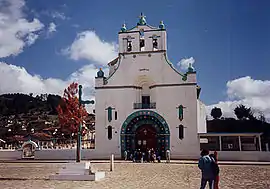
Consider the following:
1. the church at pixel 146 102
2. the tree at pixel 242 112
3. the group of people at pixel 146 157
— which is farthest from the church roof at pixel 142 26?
the tree at pixel 242 112

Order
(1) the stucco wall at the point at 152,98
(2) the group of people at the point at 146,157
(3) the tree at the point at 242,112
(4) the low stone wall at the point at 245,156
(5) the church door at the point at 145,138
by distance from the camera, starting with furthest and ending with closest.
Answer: (3) the tree at the point at 242,112 < (5) the church door at the point at 145,138 < (1) the stucco wall at the point at 152,98 < (4) the low stone wall at the point at 245,156 < (2) the group of people at the point at 146,157

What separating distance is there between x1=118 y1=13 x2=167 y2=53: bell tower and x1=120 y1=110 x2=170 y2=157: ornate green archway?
19.7ft

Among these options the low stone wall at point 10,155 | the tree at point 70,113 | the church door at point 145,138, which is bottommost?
the low stone wall at point 10,155

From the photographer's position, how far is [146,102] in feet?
102

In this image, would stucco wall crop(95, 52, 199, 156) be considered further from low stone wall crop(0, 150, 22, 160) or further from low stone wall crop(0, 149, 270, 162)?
low stone wall crop(0, 150, 22, 160)

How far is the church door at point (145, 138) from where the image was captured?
3008cm

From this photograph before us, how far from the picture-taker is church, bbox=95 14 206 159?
2952cm

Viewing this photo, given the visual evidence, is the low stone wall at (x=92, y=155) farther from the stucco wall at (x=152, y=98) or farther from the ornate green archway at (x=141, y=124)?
the ornate green archway at (x=141, y=124)

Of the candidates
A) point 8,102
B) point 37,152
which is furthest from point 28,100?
point 37,152

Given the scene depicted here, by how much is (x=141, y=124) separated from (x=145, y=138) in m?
1.33

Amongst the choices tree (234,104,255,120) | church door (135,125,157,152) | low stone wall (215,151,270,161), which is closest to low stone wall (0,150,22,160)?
church door (135,125,157,152)

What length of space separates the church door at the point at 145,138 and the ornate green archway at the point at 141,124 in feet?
1.12

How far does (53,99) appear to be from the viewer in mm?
99062

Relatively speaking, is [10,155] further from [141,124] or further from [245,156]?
[245,156]
